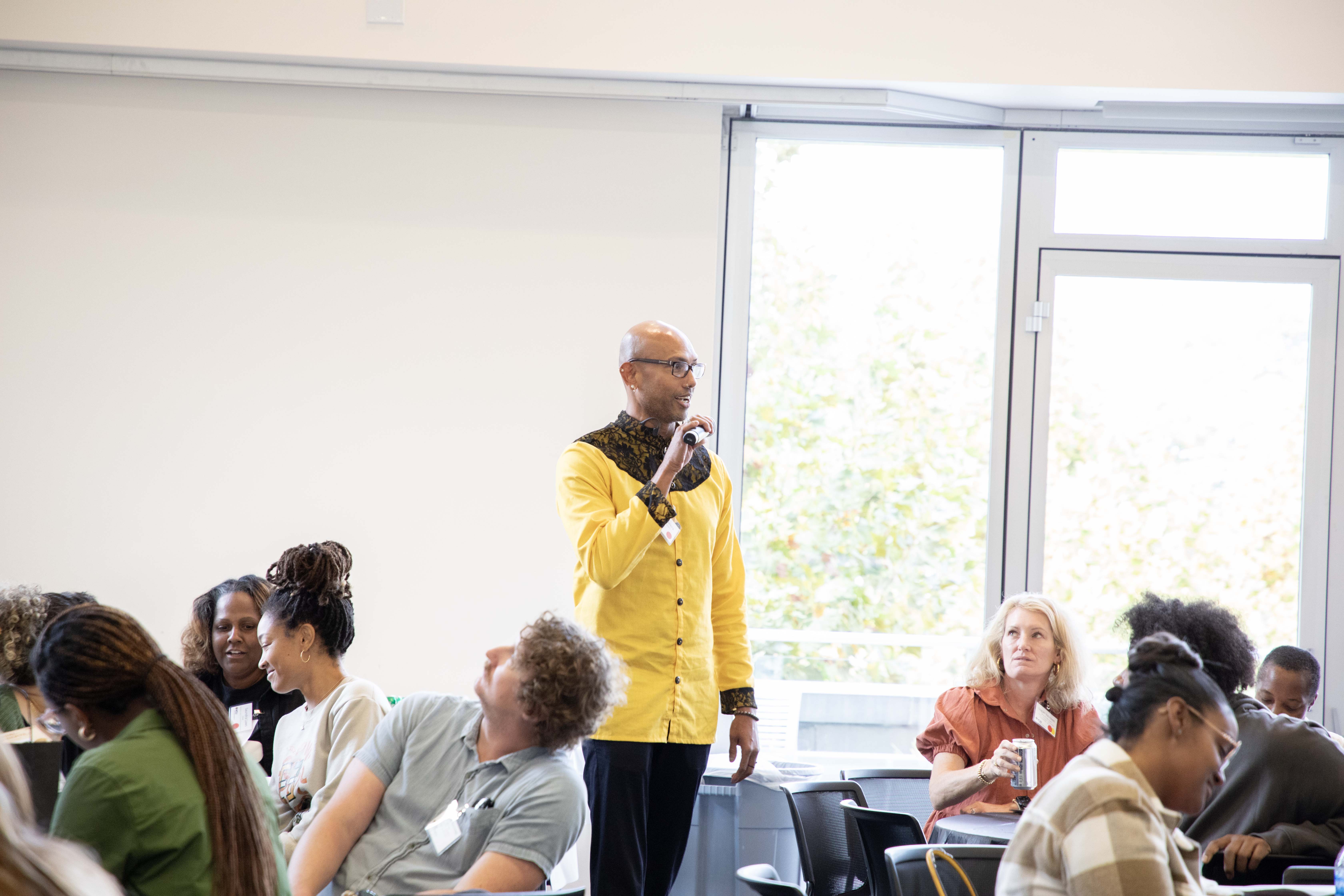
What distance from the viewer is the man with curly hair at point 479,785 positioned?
2211 millimetres

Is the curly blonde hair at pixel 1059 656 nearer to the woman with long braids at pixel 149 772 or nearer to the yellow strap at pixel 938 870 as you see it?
the yellow strap at pixel 938 870

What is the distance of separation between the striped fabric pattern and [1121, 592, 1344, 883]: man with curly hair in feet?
3.92

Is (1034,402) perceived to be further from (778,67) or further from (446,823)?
(446,823)

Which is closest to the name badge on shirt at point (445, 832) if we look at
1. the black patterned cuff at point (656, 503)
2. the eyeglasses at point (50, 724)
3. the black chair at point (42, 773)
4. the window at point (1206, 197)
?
the eyeglasses at point (50, 724)

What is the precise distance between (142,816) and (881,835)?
1.64 m

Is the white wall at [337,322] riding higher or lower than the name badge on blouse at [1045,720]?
higher

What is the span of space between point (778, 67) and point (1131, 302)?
1615mm

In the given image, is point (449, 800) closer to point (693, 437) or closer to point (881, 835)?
point (881, 835)

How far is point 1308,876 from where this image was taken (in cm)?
250

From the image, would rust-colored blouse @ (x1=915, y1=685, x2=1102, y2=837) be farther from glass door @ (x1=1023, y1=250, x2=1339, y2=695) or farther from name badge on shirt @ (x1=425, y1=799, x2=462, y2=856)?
name badge on shirt @ (x1=425, y1=799, x2=462, y2=856)

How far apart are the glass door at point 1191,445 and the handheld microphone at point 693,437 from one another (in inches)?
74.6

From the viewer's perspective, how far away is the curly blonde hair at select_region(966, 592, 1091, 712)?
10.9 feet

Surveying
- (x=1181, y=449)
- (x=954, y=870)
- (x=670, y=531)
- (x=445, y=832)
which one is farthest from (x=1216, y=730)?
(x=1181, y=449)

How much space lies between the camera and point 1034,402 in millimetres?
4418
